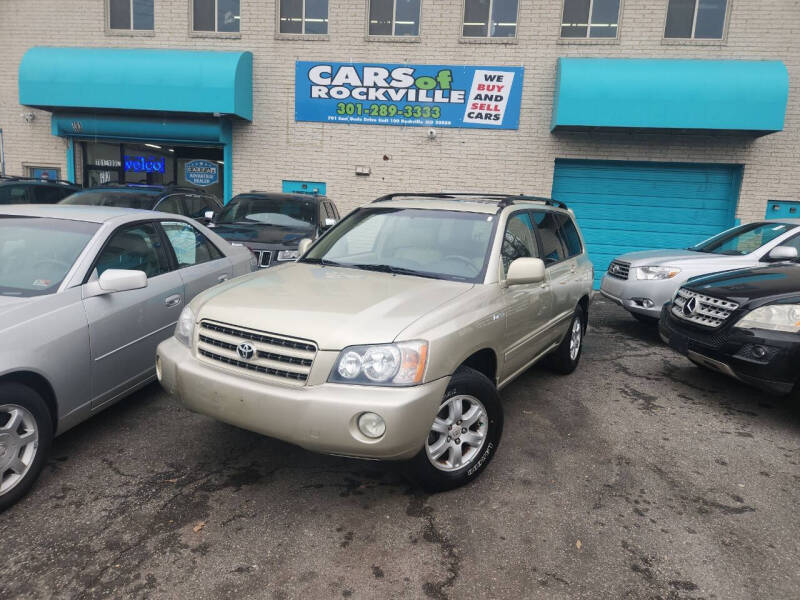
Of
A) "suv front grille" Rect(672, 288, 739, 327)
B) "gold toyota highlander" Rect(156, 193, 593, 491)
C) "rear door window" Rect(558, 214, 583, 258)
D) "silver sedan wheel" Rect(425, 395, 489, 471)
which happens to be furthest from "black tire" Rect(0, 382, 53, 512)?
"suv front grille" Rect(672, 288, 739, 327)

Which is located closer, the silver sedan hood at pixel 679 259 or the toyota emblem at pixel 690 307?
the toyota emblem at pixel 690 307

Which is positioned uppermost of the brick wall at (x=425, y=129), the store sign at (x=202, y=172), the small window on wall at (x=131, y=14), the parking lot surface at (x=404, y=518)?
the small window on wall at (x=131, y=14)

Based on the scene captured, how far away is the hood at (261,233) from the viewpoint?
736 cm

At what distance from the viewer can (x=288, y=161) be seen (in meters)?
12.2

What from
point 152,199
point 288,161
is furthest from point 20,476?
point 288,161

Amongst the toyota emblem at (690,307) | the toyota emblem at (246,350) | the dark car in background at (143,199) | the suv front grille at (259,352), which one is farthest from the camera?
the dark car in background at (143,199)

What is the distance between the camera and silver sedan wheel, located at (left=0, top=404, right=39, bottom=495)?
2.83 m

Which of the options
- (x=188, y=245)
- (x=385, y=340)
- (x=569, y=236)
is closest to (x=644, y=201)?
(x=569, y=236)

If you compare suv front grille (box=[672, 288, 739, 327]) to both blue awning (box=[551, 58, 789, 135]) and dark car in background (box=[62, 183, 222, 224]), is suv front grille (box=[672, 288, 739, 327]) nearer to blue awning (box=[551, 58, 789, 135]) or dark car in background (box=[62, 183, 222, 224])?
blue awning (box=[551, 58, 789, 135])

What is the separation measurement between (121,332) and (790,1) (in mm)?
13123

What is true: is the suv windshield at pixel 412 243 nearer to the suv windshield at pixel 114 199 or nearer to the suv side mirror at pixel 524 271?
the suv side mirror at pixel 524 271

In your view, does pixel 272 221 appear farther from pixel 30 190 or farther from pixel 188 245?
pixel 30 190

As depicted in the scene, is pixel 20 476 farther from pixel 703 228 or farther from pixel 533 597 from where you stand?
pixel 703 228

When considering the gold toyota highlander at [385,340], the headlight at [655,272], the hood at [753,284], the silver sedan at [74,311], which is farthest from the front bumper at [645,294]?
the silver sedan at [74,311]
